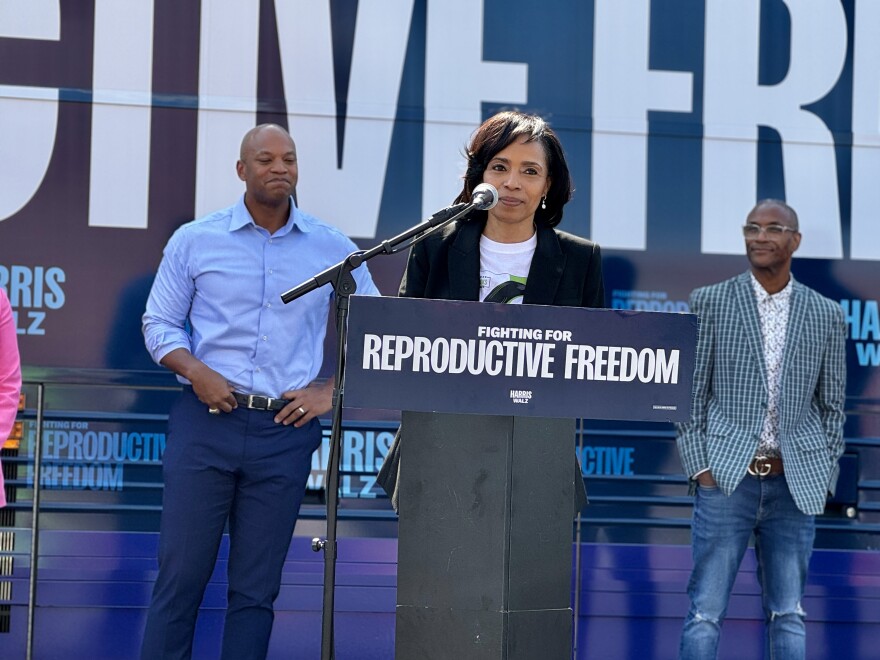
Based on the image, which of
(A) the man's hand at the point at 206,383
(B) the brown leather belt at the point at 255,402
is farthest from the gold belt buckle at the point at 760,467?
(A) the man's hand at the point at 206,383

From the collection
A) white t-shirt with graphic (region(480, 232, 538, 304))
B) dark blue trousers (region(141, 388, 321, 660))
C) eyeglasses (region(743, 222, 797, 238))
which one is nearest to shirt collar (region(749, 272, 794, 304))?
eyeglasses (region(743, 222, 797, 238))

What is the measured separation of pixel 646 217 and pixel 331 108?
1.28 metres

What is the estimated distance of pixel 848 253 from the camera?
4656mm

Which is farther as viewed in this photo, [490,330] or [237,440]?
[237,440]

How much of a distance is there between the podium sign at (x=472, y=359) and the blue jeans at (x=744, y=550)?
5.60 feet

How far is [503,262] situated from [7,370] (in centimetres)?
140

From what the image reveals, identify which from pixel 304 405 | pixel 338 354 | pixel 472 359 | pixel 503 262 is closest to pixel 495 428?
pixel 472 359

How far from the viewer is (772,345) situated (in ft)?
13.5

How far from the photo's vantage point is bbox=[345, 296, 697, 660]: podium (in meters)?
2.42

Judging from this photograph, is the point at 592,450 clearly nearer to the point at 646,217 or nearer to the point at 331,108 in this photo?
the point at 646,217

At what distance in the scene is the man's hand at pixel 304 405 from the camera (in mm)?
3645

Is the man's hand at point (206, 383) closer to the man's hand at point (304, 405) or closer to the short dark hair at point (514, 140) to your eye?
the man's hand at point (304, 405)

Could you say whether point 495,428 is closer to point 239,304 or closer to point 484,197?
point 484,197

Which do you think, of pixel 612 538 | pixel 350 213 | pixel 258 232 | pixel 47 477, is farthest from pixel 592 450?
pixel 47 477
